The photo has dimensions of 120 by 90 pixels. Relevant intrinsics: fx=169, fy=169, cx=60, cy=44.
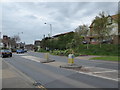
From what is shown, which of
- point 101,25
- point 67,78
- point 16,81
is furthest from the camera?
point 101,25

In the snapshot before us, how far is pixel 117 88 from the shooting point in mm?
7680

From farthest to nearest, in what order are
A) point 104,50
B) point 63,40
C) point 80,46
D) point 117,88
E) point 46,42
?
point 46,42 < point 63,40 < point 80,46 < point 104,50 < point 117,88

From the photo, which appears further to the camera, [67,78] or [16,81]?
[67,78]

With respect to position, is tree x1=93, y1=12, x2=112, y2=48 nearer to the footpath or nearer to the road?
the road

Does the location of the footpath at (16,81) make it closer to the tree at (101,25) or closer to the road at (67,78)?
the road at (67,78)

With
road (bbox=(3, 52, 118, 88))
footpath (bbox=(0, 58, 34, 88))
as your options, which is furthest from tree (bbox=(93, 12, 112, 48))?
footpath (bbox=(0, 58, 34, 88))

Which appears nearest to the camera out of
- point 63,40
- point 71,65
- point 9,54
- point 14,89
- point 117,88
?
point 14,89

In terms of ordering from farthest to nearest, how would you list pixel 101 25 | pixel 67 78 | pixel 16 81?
pixel 101 25 → pixel 67 78 → pixel 16 81

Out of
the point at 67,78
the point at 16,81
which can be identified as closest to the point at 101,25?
the point at 67,78

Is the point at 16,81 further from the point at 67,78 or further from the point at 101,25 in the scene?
the point at 101,25

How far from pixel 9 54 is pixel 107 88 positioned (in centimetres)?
2882

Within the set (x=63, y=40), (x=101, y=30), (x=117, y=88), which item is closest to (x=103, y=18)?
(x=101, y=30)

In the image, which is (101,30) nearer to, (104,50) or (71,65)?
(104,50)

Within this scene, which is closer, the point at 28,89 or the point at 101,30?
the point at 28,89
